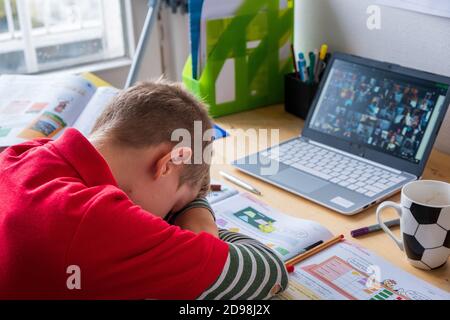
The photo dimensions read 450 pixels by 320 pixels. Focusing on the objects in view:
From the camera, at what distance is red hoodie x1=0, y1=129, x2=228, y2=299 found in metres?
0.70

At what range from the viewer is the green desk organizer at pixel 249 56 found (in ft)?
4.65

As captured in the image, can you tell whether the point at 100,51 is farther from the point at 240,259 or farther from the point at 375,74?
the point at 240,259

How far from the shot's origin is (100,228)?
71 centimetres

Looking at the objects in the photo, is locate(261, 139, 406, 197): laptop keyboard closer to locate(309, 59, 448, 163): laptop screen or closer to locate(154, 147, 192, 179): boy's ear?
locate(309, 59, 448, 163): laptop screen

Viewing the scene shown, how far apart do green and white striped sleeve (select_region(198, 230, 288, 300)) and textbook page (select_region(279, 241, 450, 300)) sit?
0.03 m

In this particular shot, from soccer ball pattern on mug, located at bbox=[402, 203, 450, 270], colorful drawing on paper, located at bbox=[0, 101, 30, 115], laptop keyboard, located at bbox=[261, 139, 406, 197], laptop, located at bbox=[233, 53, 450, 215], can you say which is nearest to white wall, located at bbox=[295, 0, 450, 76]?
laptop, located at bbox=[233, 53, 450, 215]

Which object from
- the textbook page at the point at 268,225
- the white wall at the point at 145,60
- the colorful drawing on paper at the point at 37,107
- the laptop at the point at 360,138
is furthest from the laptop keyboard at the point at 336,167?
the white wall at the point at 145,60

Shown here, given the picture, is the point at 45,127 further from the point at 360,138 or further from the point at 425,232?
the point at 425,232

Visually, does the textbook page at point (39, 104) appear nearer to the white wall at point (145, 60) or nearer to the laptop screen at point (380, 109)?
the white wall at point (145, 60)

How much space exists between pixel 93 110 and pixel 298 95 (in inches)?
19.4

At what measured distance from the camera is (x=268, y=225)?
0.99 metres

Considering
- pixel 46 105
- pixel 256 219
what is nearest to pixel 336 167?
pixel 256 219

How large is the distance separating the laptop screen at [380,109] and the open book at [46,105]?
49 centimetres

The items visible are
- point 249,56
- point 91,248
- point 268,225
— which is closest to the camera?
point 91,248
